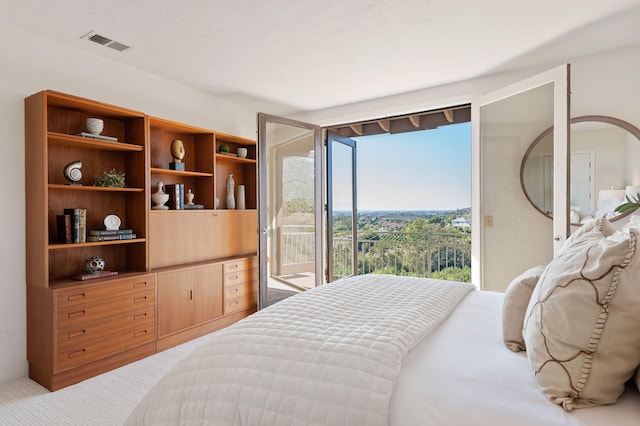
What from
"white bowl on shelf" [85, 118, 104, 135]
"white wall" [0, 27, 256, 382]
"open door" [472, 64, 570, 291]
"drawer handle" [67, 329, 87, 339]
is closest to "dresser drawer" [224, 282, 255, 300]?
"drawer handle" [67, 329, 87, 339]

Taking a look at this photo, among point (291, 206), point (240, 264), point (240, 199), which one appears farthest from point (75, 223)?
point (291, 206)

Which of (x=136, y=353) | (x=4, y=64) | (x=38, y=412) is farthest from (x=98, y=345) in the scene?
(x=4, y=64)

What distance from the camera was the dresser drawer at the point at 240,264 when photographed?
11.8ft

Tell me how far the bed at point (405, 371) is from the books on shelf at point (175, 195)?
225cm

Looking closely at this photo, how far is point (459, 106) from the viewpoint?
3.70 m

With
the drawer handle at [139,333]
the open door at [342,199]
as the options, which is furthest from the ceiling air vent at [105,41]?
the open door at [342,199]

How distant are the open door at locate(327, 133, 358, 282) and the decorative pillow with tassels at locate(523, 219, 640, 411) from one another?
3868 mm

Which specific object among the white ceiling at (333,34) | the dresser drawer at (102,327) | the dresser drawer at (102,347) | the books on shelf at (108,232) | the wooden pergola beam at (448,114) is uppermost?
the white ceiling at (333,34)

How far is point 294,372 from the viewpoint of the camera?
108 centimetres

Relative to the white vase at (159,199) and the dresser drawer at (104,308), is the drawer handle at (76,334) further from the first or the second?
the white vase at (159,199)

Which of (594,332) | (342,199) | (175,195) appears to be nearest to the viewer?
(594,332)

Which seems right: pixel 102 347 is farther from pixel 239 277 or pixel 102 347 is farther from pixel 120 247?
pixel 239 277

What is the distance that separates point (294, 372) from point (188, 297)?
2429 millimetres

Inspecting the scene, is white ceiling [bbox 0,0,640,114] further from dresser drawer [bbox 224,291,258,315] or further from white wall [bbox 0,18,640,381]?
dresser drawer [bbox 224,291,258,315]
